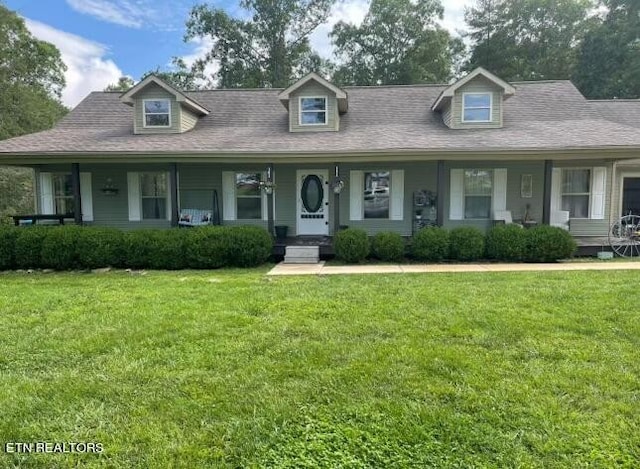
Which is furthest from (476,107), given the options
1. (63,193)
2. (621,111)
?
(63,193)

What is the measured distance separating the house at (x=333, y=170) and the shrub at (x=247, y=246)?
1.08m

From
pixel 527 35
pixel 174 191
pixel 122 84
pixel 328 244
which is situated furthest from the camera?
pixel 122 84

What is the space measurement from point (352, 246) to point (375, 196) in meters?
2.92

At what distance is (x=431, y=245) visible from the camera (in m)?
9.76

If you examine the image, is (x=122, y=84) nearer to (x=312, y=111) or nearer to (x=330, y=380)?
(x=312, y=111)

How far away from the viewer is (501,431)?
275 cm

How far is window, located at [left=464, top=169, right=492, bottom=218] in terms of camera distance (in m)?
12.0

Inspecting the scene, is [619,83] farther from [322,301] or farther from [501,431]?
[501,431]

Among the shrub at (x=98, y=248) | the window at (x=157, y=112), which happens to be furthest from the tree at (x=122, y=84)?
the shrub at (x=98, y=248)

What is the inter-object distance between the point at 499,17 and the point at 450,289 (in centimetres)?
2961

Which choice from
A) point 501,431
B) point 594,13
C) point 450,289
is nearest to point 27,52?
point 450,289

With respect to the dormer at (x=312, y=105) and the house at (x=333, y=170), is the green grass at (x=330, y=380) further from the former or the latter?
the dormer at (x=312, y=105)

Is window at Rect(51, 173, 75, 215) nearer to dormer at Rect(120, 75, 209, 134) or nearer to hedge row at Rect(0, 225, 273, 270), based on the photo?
dormer at Rect(120, 75, 209, 134)

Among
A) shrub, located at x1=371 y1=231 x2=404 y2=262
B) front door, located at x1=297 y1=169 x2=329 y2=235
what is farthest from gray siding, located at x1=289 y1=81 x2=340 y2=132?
shrub, located at x1=371 y1=231 x2=404 y2=262
